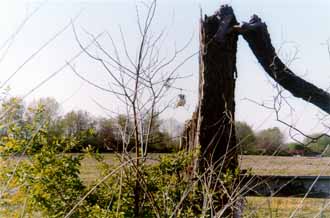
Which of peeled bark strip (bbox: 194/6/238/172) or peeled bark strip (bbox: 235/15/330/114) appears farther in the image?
peeled bark strip (bbox: 235/15/330/114)

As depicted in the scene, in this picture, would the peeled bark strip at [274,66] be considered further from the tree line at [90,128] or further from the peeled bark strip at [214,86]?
the tree line at [90,128]

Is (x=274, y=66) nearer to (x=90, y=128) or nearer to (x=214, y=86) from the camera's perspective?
(x=214, y=86)

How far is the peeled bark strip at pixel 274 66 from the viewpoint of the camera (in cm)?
416

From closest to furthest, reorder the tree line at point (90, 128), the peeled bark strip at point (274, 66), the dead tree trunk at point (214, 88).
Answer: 1. the tree line at point (90, 128)
2. the dead tree trunk at point (214, 88)
3. the peeled bark strip at point (274, 66)

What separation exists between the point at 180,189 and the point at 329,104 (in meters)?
2.08

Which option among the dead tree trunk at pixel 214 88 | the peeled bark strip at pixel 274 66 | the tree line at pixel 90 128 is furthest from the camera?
the peeled bark strip at pixel 274 66

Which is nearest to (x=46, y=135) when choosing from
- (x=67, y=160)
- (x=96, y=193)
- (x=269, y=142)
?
(x=67, y=160)

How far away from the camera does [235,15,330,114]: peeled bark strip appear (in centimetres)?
416

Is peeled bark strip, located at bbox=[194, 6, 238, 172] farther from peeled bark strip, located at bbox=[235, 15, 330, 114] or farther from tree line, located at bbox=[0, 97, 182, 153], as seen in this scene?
tree line, located at bbox=[0, 97, 182, 153]

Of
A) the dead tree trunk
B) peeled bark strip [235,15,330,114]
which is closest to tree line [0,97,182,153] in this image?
the dead tree trunk

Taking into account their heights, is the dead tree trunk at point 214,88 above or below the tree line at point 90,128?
above

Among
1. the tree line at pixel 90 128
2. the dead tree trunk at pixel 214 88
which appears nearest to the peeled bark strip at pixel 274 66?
the dead tree trunk at pixel 214 88

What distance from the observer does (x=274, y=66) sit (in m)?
4.23

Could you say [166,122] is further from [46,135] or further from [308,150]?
[308,150]
